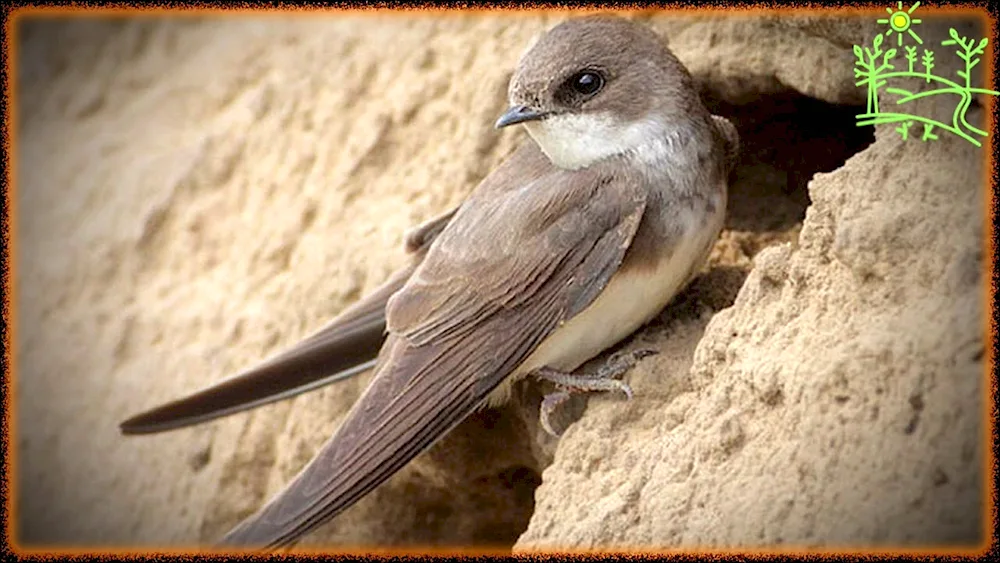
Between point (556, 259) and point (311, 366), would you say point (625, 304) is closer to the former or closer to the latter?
point (556, 259)

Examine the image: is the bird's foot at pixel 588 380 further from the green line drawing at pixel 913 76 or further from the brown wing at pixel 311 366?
the green line drawing at pixel 913 76

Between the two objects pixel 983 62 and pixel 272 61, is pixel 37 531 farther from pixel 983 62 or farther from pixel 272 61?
pixel 983 62

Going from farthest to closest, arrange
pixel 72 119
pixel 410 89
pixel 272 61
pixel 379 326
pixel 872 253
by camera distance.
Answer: pixel 72 119
pixel 272 61
pixel 410 89
pixel 379 326
pixel 872 253

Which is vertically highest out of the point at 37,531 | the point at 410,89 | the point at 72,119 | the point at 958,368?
the point at 958,368

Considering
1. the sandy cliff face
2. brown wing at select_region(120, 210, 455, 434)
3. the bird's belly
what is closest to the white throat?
the bird's belly

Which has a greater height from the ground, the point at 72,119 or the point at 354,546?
the point at 72,119

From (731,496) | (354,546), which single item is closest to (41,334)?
(354,546)
